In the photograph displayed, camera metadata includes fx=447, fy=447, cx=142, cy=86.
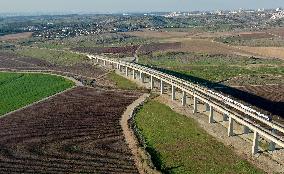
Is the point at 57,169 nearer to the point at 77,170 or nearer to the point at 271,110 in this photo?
the point at 77,170

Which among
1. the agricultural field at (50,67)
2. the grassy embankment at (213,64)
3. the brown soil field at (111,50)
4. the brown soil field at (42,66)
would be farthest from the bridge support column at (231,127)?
the brown soil field at (111,50)

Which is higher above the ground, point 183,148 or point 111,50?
point 183,148

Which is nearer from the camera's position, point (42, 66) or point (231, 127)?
point (231, 127)

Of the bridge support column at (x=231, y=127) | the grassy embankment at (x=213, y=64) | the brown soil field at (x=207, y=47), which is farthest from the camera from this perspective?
the brown soil field at (x=207, y=47)

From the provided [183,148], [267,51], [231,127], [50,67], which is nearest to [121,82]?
[50,67]

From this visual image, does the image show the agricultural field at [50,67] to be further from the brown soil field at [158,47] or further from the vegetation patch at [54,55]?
the brown soil field at [158,47]

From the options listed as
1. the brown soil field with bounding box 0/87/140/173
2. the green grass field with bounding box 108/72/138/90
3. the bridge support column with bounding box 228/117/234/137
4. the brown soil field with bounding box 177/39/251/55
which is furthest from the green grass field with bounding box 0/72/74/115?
the brown soil field with bounding box 177/39/251/55

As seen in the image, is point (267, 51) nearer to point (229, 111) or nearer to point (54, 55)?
point (54, 55)
